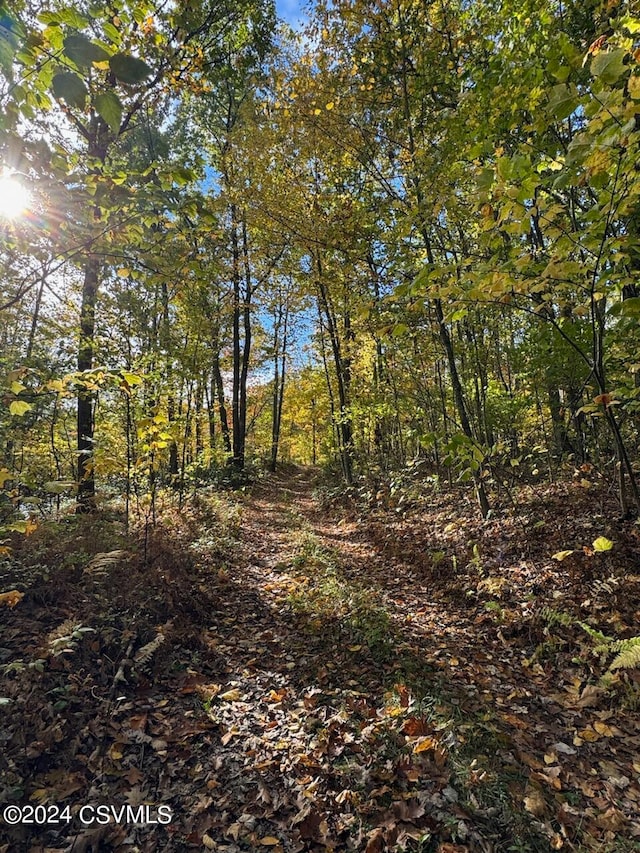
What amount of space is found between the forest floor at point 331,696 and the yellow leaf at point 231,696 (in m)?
0.02

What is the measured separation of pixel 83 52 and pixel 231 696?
14.5 ft

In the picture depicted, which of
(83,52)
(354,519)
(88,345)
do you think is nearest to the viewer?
(83,52)

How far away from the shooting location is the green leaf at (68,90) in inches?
52.1

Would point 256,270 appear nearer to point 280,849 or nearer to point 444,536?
point 444,536

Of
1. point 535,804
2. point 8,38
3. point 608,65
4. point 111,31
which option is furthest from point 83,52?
point 535,804

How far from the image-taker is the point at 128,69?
145cm

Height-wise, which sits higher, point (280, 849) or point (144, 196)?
point (144, 196)

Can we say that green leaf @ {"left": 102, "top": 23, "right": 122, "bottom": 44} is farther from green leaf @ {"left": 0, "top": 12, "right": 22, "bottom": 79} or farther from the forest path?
the forest path

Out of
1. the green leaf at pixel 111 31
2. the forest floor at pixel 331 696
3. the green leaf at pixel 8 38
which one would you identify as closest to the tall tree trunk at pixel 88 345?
the forest floor at pixel 331 696

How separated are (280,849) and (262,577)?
424cm

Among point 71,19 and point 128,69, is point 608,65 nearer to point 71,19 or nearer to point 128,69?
A: point 128,69

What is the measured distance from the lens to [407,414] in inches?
422

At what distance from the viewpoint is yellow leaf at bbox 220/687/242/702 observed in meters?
3.66

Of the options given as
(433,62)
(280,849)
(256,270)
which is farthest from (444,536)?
(256,270)
